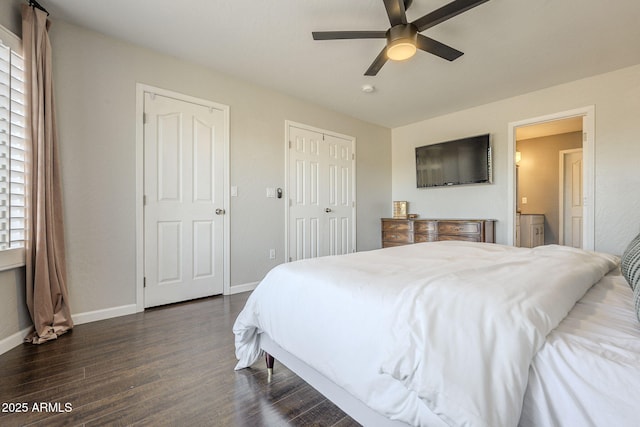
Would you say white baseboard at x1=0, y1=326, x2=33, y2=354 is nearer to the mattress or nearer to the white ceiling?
the white ceiling

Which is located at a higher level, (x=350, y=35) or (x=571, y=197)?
(x=350, y=35)

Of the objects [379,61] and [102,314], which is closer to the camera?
[379,61]

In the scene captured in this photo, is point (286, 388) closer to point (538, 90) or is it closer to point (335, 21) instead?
point (335, 21)

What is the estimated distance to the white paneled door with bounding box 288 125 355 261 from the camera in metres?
3.86

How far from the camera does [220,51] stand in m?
2.74

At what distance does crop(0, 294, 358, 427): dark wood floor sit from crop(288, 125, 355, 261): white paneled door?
6.49 ft

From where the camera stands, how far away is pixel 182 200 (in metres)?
2.92

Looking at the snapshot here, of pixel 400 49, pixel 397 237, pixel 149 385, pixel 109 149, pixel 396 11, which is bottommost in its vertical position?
Answer: pixel 149 385

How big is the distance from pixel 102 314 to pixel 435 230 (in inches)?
160

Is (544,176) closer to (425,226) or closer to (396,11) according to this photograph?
(425,226)

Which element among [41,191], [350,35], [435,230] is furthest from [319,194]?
[41,191]

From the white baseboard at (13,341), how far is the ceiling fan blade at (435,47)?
11.4 ft

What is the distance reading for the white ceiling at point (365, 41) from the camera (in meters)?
2.14

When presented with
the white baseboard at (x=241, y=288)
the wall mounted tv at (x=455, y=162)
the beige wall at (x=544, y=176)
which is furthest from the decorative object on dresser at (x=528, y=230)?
the white baseboard at (x=241, y=288)
